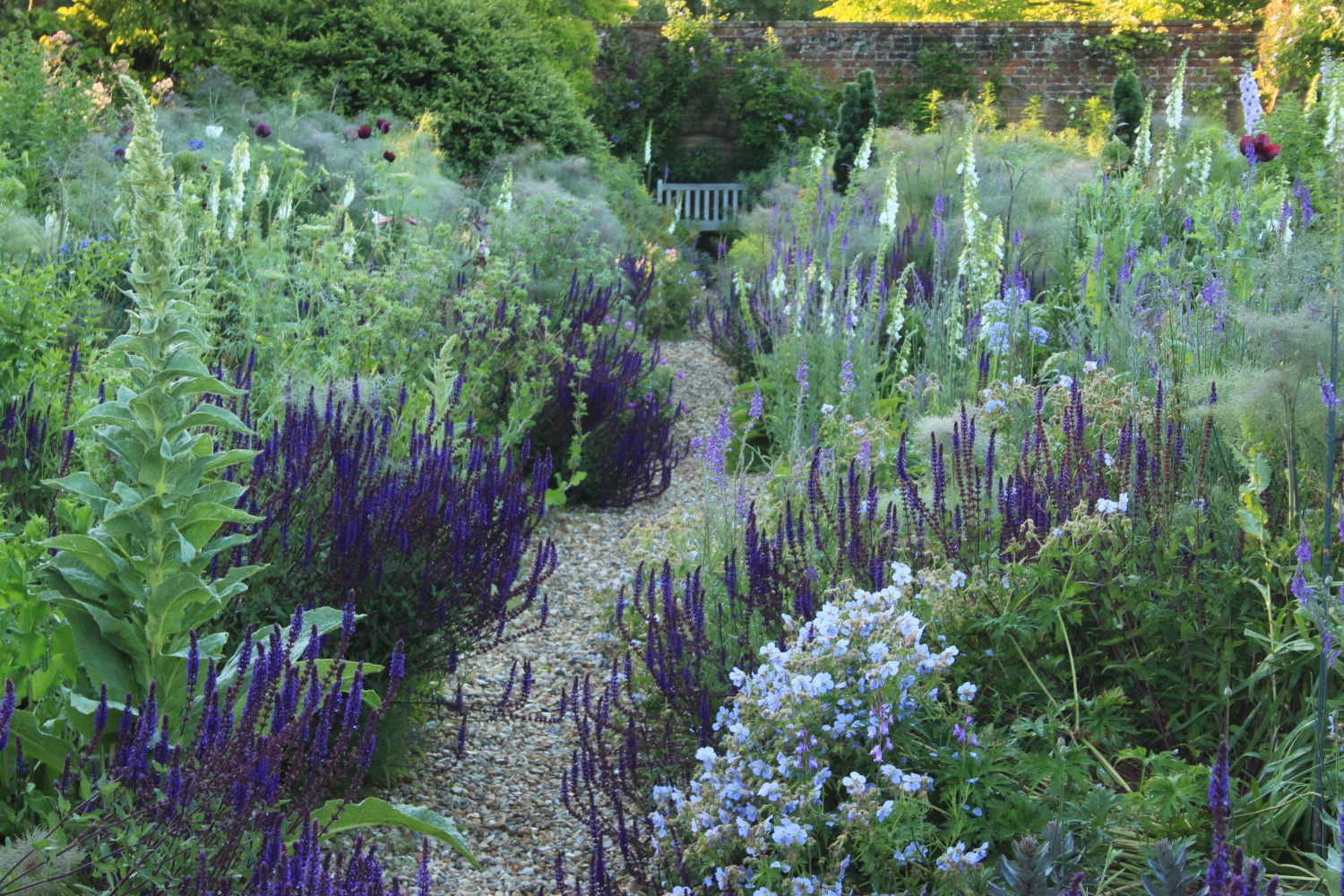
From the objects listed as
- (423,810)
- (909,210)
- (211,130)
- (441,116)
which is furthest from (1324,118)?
(423,810)

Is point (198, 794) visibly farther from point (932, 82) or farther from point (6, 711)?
point (932, 82)

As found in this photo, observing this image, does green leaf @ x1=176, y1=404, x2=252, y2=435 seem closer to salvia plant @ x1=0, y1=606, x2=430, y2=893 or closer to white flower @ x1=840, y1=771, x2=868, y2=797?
salvia plant @ x1=0, y1=606, x2=430, y2=893

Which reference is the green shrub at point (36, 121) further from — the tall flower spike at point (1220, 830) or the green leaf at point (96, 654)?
the tall flower spike at point (1220, 830)

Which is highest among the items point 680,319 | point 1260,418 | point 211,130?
point 211,130

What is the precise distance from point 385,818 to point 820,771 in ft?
2.56

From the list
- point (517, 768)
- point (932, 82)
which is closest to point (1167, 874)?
point (517, 768)

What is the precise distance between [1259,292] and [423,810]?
3.09 meters

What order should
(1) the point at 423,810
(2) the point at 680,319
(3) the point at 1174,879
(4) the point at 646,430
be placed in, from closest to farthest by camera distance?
(3) the point at 1174,879
(1) the point at 423,810
(4) the point at 646,430
(2) the point at 680,319

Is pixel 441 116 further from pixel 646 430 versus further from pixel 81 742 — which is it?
pixel 81 742

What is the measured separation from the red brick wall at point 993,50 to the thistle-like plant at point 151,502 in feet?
49.8

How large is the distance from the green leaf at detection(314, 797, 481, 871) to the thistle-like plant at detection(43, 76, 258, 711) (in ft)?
1.18

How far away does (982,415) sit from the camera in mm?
3459

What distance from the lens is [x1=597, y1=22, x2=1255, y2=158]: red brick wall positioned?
1609 cm

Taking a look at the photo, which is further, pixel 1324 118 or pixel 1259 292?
pixel 1324 118
